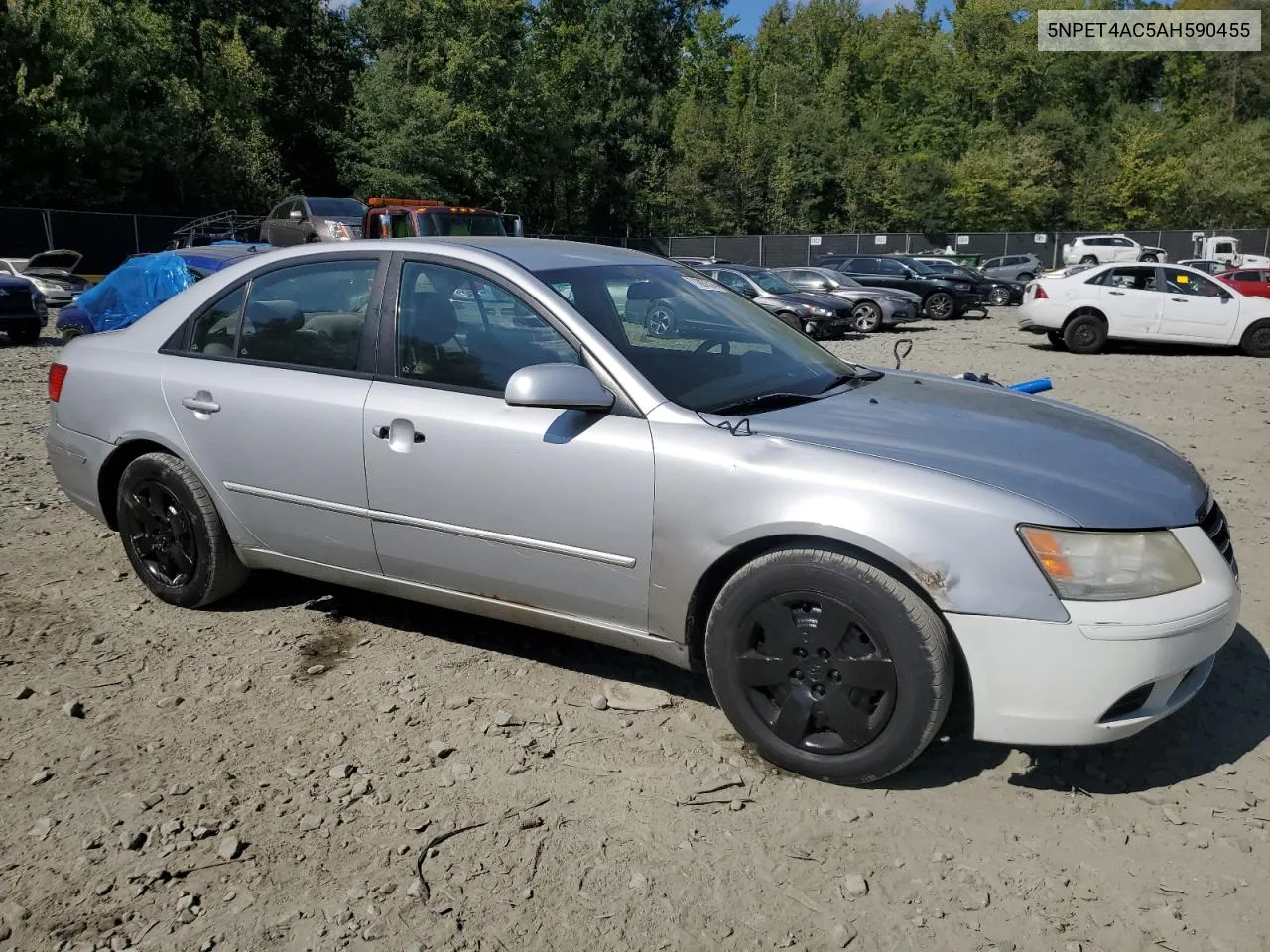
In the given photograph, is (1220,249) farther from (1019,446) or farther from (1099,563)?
(1099,563)

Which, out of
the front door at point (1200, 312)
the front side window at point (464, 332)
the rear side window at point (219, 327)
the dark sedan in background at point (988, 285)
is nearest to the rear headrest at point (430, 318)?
the front side window at point (464, 332)

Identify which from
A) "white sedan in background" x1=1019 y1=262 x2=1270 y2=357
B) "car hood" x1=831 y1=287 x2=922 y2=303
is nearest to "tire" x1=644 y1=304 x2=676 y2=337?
"white sedan in background" x1=1019 y1=262 x2=1270 y2=357

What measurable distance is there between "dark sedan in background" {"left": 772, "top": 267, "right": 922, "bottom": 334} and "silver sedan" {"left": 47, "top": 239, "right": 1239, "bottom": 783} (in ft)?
54.7

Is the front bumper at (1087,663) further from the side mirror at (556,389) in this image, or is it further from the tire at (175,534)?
the tire at (175,534)

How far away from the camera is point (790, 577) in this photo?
2920 millimetres

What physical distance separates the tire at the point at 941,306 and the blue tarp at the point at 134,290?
16.8m

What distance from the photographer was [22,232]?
27.0 meters

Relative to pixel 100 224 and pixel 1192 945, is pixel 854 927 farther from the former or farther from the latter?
pixel 100 224

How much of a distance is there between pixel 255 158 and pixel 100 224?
32.9 ft

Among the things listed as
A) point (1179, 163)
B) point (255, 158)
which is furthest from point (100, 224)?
point (1179, 163)

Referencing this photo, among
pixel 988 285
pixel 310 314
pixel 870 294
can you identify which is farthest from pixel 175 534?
pixel 988 285

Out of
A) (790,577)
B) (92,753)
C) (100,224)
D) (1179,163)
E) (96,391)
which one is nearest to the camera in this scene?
(790,577)

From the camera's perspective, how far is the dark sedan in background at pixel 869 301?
66.7ft

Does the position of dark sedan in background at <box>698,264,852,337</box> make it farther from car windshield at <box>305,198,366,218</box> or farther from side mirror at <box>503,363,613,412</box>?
side mirror at <box>503,363,613,412</box>
